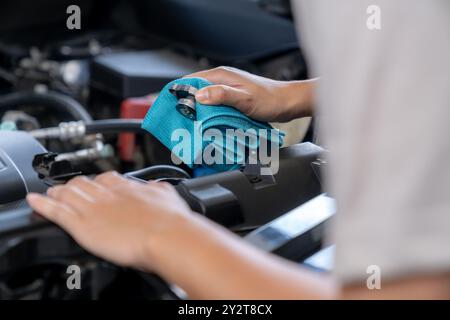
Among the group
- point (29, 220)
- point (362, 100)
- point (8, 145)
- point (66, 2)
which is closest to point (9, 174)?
point (8, 145)

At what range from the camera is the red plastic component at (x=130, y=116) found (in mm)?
1336

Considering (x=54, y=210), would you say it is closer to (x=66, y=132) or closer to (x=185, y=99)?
(x=185, y=99)

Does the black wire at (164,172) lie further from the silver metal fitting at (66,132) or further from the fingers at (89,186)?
the silver metal fitting at (66,132)

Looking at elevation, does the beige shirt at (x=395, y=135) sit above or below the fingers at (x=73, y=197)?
above

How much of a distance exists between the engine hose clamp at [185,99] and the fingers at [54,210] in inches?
8.6

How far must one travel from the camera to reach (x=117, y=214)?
583mm

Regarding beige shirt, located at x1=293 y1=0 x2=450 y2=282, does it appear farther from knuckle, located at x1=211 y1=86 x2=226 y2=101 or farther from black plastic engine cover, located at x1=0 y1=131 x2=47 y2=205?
black plastic engine cover, located at x1=0 y1=131 x2=47 y2=205

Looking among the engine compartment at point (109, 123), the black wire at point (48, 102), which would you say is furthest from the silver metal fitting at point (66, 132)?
the black wire at point (48, 102)

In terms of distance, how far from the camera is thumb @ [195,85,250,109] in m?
0.78

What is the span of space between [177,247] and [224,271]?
0.14 ft

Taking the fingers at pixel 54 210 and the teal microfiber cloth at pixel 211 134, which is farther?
the teal microfiber cloth at pixel 211 134

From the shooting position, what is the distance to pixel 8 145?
873mm

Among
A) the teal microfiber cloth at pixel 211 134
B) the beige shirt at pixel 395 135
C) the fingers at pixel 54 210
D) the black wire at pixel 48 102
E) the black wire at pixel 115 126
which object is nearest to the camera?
the beige shirt at pixel 395 135

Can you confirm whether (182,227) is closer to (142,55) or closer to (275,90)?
(275,90)
